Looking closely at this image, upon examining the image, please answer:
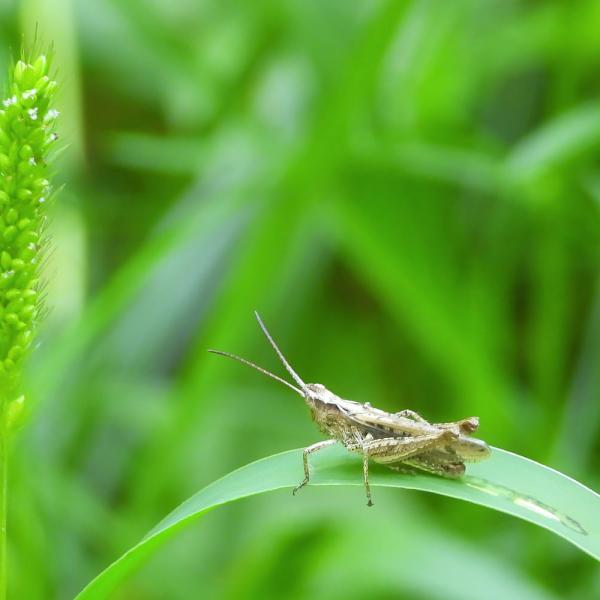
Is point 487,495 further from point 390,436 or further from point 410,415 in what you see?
point 410,415

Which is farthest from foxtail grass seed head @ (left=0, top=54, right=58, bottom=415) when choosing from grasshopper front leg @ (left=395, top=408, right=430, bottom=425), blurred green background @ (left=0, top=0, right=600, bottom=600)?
blurred green background @ (left=0, top=0, right=600, bottom=600)

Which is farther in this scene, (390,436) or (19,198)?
(390,436)

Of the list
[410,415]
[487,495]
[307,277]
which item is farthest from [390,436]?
[307,277]

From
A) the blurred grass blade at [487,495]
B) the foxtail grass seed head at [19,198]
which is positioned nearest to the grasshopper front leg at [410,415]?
the blurred grass blade at [487,495]

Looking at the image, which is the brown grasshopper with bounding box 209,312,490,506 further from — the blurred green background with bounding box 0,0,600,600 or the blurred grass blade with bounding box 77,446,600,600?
the blurred green background with bounding box 0,0,600,600

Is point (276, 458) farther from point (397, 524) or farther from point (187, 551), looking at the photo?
point (187, 551)

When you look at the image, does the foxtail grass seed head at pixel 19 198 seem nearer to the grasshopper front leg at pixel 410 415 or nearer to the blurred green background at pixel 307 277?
the grasshopper front leg at pixel 410 415
